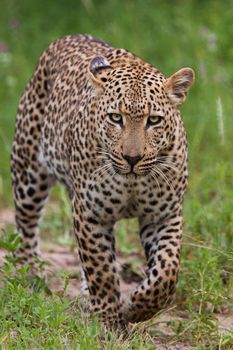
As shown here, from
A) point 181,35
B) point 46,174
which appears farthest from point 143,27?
point 46,174

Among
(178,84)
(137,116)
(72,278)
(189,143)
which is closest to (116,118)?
(137,116)

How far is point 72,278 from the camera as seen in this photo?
8516 mm

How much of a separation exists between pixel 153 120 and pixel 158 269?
92 cm

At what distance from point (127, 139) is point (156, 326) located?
4.30 ft

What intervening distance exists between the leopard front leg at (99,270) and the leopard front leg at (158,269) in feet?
0.30

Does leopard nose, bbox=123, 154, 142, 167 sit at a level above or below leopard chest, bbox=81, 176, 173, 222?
above

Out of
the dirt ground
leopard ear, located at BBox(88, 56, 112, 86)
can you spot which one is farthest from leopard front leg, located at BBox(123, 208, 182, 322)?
leopard ear, located at BBox(88, 56, 112, 86)

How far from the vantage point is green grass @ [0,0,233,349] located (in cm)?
665

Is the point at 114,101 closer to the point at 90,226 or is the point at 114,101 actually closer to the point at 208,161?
the point at 90,226

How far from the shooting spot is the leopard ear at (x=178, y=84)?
22.7 ft

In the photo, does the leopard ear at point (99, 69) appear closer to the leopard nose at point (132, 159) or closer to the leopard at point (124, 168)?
the leopard at point (124, 168)

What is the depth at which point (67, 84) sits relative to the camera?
318 inches

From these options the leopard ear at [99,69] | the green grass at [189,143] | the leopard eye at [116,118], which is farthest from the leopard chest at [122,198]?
the leopard ear at [99,69]

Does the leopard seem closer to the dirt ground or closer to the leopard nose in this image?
the leopard nose
